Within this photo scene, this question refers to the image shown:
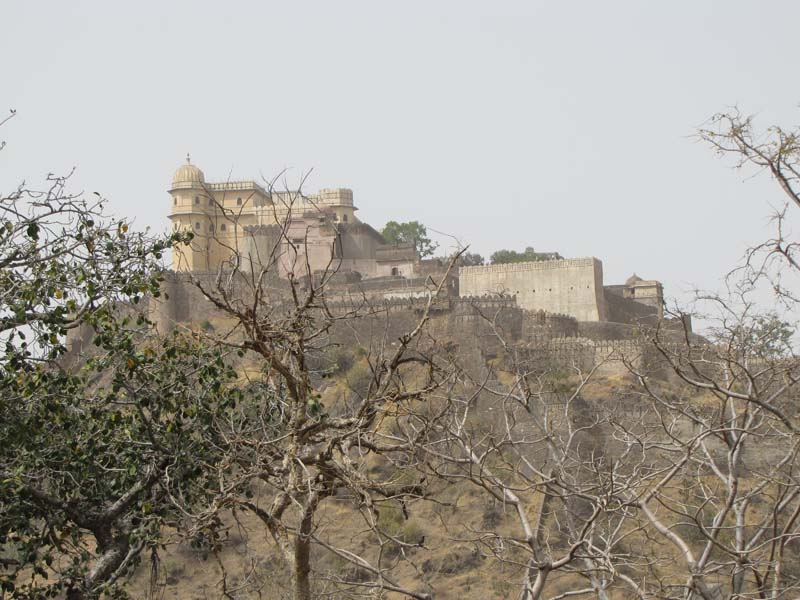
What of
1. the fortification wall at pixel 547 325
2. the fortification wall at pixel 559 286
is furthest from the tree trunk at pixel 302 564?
the fortification wall at pixel 559 286

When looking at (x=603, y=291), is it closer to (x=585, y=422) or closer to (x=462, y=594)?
(x=585, y=422)

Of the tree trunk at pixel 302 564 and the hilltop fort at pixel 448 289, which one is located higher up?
the hilltop fort at pixel 448 289

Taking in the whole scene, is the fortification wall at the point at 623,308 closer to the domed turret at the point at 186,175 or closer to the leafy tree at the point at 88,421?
the domed turret at the point at 186,175

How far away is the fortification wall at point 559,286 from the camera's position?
40438 millimetres

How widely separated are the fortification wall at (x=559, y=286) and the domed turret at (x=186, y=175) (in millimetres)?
14154

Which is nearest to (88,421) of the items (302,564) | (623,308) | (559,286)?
(302,564)

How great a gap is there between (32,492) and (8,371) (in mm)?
929

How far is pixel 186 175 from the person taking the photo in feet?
158

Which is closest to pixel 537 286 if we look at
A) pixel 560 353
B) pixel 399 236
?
pixel 560 353

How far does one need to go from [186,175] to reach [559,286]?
57.2 feet

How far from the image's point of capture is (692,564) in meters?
7.73

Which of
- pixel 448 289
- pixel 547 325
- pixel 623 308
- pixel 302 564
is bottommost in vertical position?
pixel 302 564

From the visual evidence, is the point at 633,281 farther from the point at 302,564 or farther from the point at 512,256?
the point at 302,564

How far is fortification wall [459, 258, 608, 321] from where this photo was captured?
133 feet
